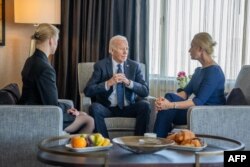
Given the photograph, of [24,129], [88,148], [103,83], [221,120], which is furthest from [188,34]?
[88,148]

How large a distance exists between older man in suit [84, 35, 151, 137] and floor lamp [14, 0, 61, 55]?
769mm

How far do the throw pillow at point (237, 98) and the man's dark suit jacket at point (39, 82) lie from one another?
1.45 m

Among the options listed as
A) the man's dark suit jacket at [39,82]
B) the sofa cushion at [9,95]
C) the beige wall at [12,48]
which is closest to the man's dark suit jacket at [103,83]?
the sofa cushion at [9,95]

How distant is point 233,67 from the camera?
5.06 m

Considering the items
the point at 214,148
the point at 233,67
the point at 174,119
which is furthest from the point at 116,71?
the point at 214,148

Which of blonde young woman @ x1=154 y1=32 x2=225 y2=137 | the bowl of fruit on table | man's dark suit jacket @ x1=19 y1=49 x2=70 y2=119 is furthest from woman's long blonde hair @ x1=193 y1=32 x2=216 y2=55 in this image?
the bowl of fruit on table

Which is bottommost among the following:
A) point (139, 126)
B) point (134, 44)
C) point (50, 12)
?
point (139, 126)

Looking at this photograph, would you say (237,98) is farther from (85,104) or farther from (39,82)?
(39,82)

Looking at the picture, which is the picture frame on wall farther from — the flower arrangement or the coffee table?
the coffee table

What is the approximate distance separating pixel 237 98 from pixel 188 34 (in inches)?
62.7

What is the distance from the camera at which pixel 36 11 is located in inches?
183

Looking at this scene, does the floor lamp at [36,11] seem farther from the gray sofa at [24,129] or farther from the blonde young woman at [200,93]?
the gray sofa at [24,129]

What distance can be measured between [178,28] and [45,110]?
254 centimetres

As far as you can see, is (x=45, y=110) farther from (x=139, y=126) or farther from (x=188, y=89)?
(x=188, y=89)
